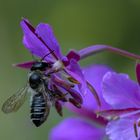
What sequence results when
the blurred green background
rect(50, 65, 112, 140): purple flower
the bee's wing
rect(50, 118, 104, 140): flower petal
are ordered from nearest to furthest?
the bee's wing → rect(50, 65, 112, 140): purple flower → rect(50, 118, 104, 140): flower petal → the blurred green background

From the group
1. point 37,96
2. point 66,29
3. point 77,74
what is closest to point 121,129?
point 77,74

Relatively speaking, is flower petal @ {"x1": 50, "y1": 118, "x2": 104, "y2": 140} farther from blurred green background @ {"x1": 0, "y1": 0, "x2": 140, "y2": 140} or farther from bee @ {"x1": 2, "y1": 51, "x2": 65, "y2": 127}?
blurred green background @ {"x1": 0, "y1": 0, "x2": 140, "y2": 140}

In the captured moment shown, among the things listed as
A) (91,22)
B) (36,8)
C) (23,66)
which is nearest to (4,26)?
(36,8)

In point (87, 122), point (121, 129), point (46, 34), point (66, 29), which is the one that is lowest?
point (66, 29)

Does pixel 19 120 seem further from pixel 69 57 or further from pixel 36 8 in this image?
pixel 69 57

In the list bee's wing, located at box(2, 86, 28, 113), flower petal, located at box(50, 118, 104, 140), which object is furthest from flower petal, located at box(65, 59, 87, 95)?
flower petal, located at box(50, 118, 104, 140)

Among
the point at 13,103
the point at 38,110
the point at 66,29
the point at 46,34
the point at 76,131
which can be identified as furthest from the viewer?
the point at 66,29

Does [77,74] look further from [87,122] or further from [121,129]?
[87,122]
